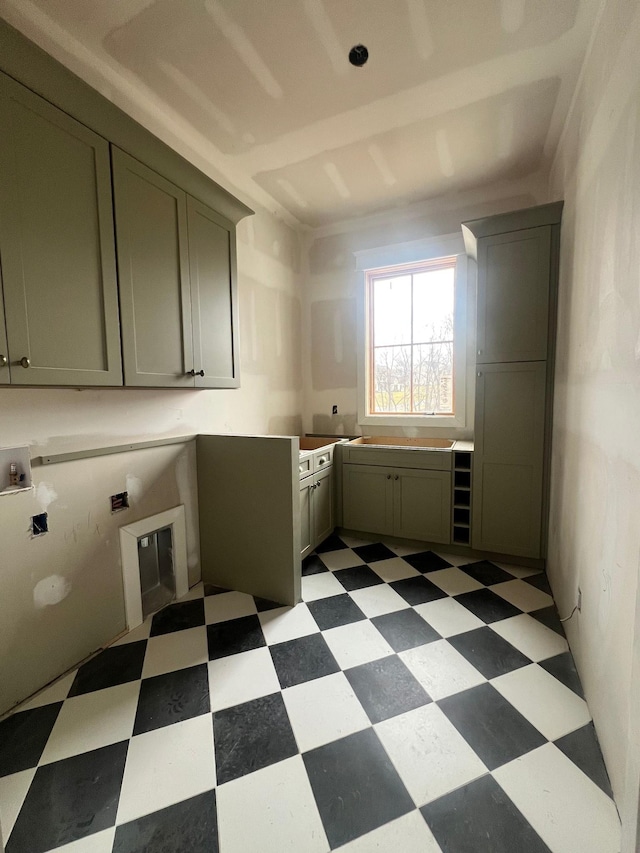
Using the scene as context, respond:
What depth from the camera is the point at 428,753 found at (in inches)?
46.4

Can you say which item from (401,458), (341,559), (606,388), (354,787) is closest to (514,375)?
(401,458)

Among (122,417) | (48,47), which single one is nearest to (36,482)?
(122,417)

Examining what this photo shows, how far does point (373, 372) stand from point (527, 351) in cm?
135

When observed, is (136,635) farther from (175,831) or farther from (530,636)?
(530,636)

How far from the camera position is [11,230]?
1.13 metres

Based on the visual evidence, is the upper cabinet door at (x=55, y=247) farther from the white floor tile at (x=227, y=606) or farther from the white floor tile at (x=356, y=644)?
the white floor tile at (x=356, y=644)

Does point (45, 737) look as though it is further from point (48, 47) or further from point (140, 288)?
point (48, 47)

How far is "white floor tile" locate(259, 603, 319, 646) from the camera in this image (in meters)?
1.75

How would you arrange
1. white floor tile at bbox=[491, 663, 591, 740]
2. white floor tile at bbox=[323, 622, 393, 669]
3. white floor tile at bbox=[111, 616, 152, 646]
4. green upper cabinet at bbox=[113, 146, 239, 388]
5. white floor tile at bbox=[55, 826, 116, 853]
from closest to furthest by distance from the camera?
white floor tile at bbox=[55, 826, 116, 853]
white floor tile at bbox=[491, 663, 591, 740]
green upper cabinet at bbox=[113, 146, 239, 388]
white floor tile at bbox=[323, 622, 393, 669]
white floor tile at bbox=[111, 616, 152, 646]

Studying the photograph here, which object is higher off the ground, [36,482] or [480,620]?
[36,482]

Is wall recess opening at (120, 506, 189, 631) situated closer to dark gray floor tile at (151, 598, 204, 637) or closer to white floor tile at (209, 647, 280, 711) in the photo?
dark gray floor tile at (151, 598, 204, 637)

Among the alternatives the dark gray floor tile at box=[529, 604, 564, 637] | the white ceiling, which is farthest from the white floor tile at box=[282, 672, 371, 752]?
the white ceiling

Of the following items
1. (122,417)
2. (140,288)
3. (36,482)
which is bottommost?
(36,482)

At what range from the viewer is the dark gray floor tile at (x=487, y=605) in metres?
1.89
